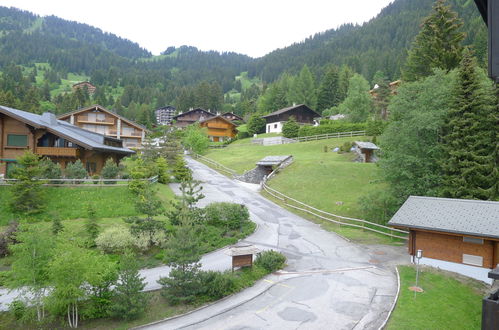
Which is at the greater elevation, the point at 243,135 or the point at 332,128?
the point at 243,135

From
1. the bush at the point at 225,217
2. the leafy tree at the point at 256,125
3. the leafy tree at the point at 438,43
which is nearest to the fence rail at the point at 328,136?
the leafy tree at the point at 256,125

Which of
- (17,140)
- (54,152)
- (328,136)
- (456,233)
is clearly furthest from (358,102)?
(17,140)

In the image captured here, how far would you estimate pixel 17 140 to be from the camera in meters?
34.2

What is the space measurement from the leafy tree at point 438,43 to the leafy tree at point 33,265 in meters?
40.0

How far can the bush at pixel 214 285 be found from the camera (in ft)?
49.9

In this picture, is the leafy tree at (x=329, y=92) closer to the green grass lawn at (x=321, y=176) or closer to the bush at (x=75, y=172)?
the green grass lawn at (x=321, y=176)

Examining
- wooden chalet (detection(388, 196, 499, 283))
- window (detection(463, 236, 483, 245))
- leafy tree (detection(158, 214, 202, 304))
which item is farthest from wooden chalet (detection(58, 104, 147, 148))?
window (detection(463, 236, 483, 245))

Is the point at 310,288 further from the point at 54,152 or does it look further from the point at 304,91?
the point at 304,91

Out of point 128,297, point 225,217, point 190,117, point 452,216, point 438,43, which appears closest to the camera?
point 128,297

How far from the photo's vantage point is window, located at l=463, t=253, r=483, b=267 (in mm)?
17984

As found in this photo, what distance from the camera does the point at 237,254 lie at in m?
17.5

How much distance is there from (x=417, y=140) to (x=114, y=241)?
2449cm

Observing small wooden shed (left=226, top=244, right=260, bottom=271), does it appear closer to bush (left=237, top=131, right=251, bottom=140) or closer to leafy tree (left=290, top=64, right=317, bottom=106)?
bush (left=237, top=131, right=251, bottom=140)

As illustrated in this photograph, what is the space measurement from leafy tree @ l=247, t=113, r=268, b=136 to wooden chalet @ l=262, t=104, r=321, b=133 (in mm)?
1320
